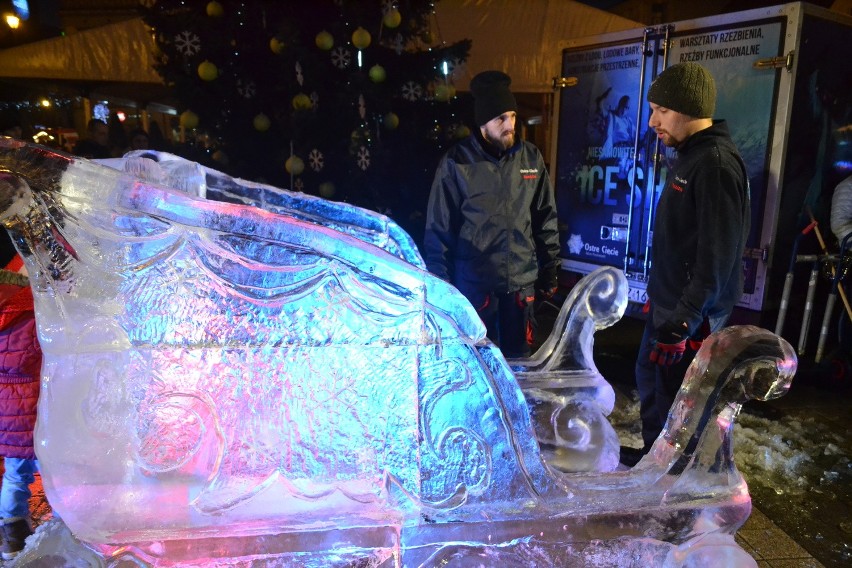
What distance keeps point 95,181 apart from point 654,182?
4.43m

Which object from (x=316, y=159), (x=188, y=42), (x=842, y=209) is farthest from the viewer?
(x=316, y=159)

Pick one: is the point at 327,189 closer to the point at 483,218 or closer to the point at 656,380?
the point at 483,218

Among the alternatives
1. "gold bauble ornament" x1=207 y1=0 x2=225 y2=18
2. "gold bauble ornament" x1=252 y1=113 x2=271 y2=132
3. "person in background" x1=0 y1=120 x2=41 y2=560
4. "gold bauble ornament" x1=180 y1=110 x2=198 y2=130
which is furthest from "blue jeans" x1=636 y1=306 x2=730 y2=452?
"gold bauble ornament" x1=207 y1=0 x2=225 y2=18

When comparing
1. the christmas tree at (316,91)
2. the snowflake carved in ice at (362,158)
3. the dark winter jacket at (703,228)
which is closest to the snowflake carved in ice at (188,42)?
the christmas tree at (316,91)

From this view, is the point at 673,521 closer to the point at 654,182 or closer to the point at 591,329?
the point at 591,329

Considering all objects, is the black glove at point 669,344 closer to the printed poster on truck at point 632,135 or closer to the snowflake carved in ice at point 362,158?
the printed poster on truck at point 632,135

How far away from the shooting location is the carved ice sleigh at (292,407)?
1.24 metres

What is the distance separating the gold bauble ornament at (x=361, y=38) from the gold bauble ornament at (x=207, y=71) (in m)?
1.13

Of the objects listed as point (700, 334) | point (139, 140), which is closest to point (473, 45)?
point (139, 140)

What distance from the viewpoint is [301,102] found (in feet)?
15.3

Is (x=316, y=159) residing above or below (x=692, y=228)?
above

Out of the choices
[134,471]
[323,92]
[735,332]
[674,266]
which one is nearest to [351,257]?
[134,471]

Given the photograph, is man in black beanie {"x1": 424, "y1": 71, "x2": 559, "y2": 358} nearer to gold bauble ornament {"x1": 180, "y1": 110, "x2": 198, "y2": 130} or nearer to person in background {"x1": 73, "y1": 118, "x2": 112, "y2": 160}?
gold bauble ornament {"x1": 180, "y1": 110, "x2": 198, "y2": 130}

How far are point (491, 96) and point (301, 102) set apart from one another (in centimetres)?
208
